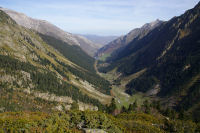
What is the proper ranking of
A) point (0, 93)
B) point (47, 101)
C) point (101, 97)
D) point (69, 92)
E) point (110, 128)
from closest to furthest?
point (110, 128) → point (0, 93) → point (47, 101) → point (69, 92) → point (101, 97)

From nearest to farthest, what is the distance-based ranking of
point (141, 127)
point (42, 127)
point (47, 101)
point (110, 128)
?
point (42, 127), point (110, 128), point (141, 127), point (47, 101)

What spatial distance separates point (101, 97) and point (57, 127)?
162 meters

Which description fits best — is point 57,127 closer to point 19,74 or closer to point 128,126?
point 128,126

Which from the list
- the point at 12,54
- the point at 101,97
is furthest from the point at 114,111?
the point at 12,54

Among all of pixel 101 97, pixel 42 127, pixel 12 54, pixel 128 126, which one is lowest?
pixel 101 97

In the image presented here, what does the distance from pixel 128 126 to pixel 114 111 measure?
6836cm

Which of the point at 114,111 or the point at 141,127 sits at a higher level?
the point at 141,127

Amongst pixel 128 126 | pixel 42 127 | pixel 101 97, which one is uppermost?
pixel 42 127

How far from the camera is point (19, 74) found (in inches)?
5551

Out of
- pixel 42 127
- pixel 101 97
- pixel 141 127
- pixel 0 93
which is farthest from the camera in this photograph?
pixel 101 97

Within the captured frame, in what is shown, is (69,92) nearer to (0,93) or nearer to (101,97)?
(101,97)

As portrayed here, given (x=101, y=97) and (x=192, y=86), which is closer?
(x=192, y=86)

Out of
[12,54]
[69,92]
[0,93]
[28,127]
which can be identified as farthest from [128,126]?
[12,54]

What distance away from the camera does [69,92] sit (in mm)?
167625
